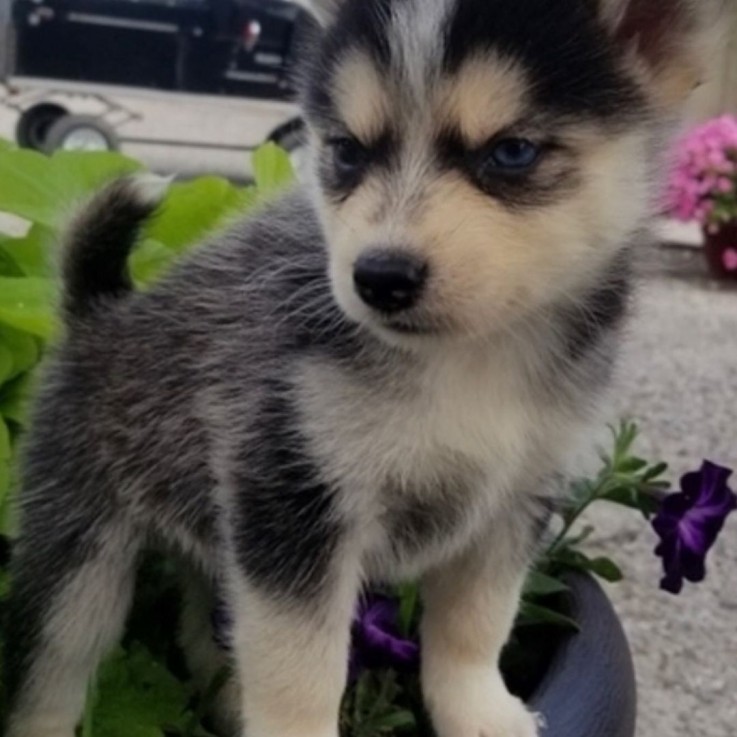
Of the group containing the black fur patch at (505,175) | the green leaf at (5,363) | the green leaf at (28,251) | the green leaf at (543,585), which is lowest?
the green leaf at (543,585)

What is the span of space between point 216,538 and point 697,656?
4.39ft

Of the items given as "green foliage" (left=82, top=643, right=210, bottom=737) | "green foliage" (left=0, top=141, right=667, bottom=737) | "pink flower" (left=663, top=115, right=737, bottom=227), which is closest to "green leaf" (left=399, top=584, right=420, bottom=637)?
"green foliage" (left=0, top=141, right=667, bottom=737)

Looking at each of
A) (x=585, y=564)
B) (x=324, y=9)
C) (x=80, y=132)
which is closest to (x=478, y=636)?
(x=585, y=564)

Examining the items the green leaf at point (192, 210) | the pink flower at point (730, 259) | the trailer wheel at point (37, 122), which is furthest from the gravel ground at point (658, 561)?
the trailer wheel at point (37, 122)

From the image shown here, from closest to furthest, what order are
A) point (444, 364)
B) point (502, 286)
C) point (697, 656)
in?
point (502, 286) → point (444, 364) → point (697, 656)

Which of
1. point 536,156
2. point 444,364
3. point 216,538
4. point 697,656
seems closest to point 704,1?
point 536,156

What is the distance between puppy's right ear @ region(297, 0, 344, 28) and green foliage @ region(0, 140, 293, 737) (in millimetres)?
253

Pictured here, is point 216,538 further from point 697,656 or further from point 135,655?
point 697,656

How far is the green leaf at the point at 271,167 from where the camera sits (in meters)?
1.56

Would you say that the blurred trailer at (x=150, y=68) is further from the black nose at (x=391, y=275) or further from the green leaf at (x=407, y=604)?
the black nose at (x=391, y=275)

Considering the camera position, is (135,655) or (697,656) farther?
(697,656)

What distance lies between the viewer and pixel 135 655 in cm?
127

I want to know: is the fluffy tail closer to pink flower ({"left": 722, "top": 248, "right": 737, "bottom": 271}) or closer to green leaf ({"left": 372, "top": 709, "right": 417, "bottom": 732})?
green leaf ({"left": 372, "top": 709, "right": 417, "bottom": 732})

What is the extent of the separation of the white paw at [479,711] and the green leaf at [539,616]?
0.12 meters
